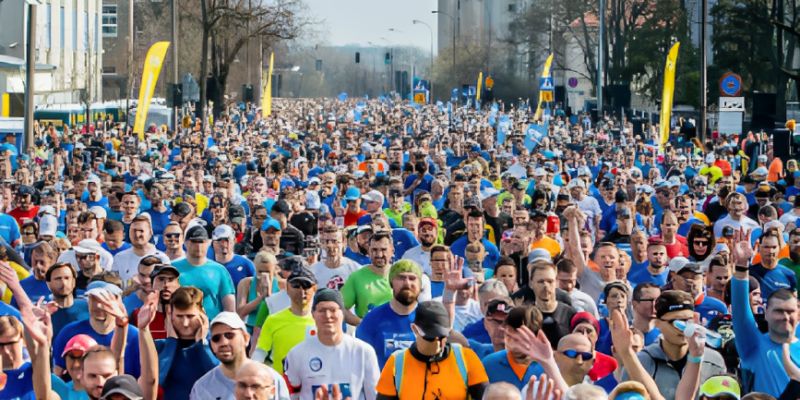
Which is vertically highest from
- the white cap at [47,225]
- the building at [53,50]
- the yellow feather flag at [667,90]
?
the building at [53,50]

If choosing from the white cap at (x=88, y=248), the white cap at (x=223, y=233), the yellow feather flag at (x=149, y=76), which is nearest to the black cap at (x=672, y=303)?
the white cap at (x=223, y=233)

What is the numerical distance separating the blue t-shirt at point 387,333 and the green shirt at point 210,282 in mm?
2107

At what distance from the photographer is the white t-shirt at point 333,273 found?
38.4 ft

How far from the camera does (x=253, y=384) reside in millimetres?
6812

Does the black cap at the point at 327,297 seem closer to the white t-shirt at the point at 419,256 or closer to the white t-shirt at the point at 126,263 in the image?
the white t-shirt at the point at 126,263

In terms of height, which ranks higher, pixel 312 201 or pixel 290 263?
pixel 312 201

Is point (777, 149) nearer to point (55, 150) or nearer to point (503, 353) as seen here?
point (55, 150)

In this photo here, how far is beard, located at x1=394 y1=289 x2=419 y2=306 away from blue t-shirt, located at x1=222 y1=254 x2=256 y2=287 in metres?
2.98

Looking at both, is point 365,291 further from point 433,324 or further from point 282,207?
point 282,207

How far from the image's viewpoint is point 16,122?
37906 mm

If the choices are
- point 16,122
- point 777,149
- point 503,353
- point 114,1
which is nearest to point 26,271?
point 503,353

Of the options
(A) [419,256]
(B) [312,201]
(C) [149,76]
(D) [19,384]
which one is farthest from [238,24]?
(D) [19,384]

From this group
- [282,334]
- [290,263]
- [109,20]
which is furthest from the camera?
[109,20]

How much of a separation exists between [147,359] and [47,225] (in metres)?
6.92
